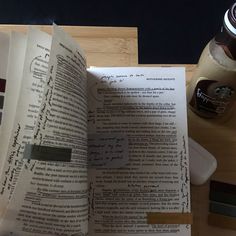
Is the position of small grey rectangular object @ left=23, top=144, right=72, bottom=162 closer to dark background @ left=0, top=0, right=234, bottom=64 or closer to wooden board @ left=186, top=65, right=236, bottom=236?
wooden board @ left=186, top=65, right=236, bottom=236

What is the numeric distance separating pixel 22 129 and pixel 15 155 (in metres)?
0.03

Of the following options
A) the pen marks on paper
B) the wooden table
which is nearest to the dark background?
the wooden table

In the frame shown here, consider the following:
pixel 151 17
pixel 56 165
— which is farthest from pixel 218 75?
pixel 151 17

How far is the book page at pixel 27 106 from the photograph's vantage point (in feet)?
1.33

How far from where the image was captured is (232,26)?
1.57ft

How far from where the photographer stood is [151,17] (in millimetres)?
1099

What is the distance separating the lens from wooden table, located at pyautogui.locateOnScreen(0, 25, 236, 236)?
1.85 feet

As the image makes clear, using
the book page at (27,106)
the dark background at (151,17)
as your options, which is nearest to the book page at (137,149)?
the book page at (27,106)

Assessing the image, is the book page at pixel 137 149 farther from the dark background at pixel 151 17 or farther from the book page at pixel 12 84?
the dark background at pixel 151 17

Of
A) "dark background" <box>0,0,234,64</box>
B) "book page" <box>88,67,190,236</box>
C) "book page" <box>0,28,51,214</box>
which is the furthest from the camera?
"dark background" <box>0,0,234,64</box>

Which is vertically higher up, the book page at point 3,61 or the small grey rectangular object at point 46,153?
the book page at point 3,61

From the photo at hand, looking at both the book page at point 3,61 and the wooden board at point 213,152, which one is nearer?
the book page at point 3,61

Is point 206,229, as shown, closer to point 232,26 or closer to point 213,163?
point 213,163

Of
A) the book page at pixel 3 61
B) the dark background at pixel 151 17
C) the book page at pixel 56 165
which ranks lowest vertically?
the book page at pixel 56 165
